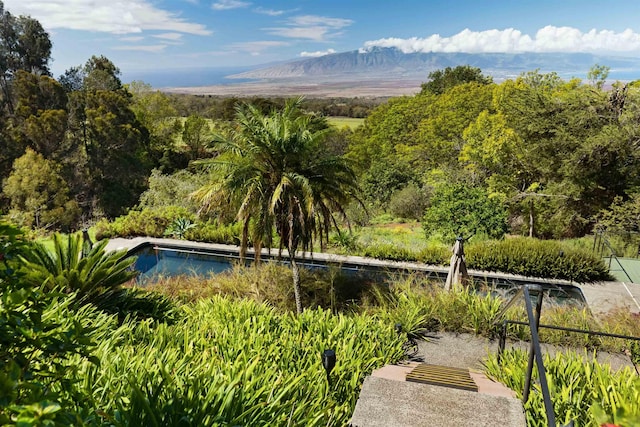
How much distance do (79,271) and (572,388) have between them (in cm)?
618

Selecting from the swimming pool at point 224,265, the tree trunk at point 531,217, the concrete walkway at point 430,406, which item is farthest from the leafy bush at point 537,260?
A: the concrete walkway at point 430,406

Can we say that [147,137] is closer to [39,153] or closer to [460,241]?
[39,153]

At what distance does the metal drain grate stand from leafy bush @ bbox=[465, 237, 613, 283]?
22.9 ft

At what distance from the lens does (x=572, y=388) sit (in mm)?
3807

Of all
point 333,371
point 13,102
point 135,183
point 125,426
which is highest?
point 13,102

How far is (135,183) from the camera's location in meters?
28.2

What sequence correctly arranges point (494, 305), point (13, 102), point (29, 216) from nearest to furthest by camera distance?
point (494, 305) → point (29, 216) → point (13, 102)

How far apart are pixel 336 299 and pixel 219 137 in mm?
3927

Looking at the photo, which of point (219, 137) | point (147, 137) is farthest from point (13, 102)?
point (219, 137)

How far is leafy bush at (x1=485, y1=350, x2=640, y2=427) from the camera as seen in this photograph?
134 inches

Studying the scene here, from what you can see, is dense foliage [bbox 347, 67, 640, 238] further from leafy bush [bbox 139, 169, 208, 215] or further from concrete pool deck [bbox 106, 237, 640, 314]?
leafy bush [bbox 139, 169, 208, 215]

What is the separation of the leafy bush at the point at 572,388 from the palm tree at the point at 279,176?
4.09 metres

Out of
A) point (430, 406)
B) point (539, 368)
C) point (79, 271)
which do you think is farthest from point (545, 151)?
point (539, 368)

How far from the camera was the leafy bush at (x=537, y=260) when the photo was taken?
10586 mm
